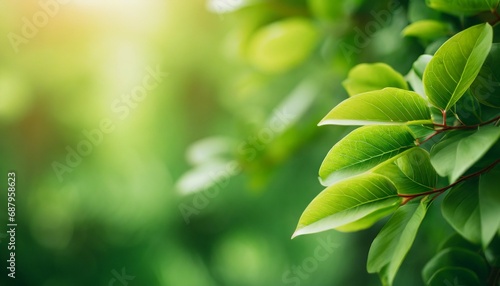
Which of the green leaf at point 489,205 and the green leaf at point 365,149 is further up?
the green leaf at point 365,149

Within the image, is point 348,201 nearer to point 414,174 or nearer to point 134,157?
point 414,174

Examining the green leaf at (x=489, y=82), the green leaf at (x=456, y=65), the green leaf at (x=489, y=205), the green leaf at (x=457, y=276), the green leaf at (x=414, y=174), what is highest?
the green leaf at (x=456, y=65)

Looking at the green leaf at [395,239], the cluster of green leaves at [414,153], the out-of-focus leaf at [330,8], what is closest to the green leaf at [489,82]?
the cluster of green leaves at [414,153]

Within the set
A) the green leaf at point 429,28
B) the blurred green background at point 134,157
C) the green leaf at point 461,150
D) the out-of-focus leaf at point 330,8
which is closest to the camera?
the green leaf at point 461,150

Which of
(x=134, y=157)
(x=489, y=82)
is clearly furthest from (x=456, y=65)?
(x=134, y=157)

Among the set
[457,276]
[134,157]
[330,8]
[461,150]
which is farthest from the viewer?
[134,157]

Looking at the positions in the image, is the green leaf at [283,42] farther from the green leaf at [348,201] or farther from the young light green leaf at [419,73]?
the green leaf at [348,201]
